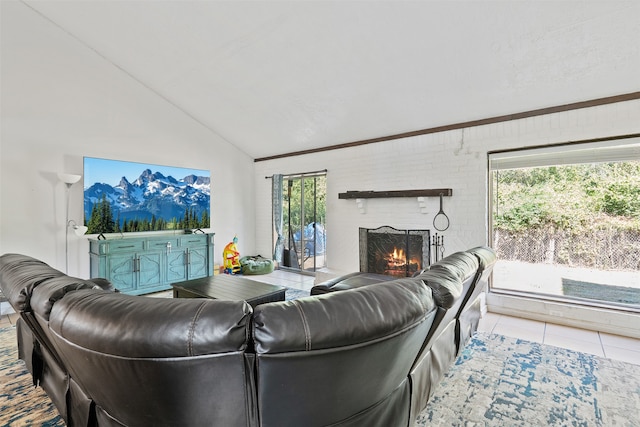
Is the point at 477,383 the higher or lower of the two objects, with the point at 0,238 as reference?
lower

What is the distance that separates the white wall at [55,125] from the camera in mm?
3742

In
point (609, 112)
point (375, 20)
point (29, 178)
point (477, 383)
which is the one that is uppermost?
point (375, 20)

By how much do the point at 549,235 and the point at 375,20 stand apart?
3.06 meters

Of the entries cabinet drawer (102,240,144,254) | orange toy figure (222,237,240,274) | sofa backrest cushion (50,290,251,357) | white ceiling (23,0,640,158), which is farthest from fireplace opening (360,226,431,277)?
sofa backrest cushion (50,290,251,357)

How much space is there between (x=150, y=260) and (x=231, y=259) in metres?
1.47

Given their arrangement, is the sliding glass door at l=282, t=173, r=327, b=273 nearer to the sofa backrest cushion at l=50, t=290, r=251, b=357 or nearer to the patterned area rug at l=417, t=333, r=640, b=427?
the patterned area rug at l=417, t=333, r=640, b=427

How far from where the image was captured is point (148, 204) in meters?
4.83

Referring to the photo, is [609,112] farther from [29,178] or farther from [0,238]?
[0,238]

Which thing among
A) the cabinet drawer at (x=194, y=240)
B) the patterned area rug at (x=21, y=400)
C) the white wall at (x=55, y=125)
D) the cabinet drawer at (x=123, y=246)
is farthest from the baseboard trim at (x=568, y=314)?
the white wall at (x=55, y=125)

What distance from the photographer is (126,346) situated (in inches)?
36.3

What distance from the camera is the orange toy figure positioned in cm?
563

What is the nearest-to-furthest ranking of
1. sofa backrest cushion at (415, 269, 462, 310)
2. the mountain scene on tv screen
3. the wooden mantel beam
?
sofa backrest cushion at (415, 269, 462, 310), the wooden mantel beam, the mountain scene on tv screen

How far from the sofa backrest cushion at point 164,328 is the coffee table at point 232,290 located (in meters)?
1.73

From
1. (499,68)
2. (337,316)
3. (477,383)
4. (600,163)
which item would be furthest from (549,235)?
(337,316)
